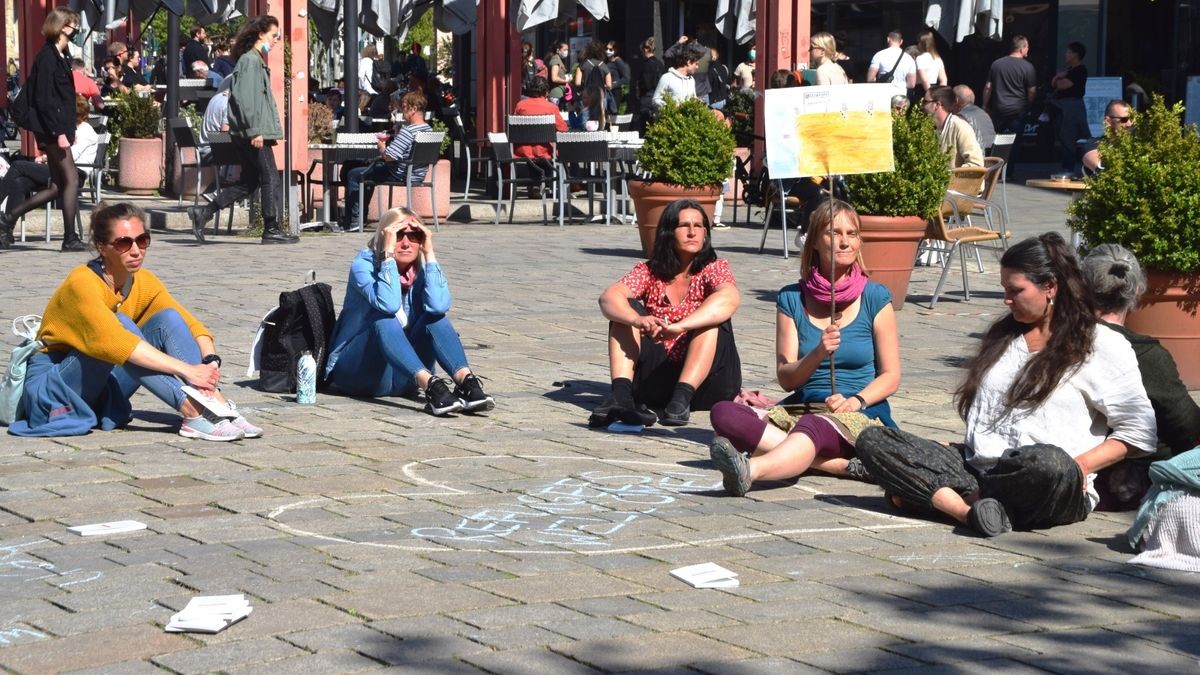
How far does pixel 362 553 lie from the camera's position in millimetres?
5781

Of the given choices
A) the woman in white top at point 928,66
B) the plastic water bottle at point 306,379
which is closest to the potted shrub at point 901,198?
the plastic water bottle at point 306,379

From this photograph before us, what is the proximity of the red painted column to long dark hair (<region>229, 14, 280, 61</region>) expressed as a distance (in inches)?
209

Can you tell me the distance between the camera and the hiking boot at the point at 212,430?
774cm

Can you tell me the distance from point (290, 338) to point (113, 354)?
58.5 inches

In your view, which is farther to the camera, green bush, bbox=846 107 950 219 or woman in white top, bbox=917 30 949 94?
woman in white top, bbox=917 30 949 94

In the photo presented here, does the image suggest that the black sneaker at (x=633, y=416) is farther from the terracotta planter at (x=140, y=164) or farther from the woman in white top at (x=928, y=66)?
the terracotta planter at (x=140, y=164)

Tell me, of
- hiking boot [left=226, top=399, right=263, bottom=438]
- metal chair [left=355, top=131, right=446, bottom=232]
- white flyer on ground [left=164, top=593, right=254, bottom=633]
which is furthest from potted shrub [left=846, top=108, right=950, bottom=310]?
white flyer on ground [left=164, top=593, right=254, bottom=633]

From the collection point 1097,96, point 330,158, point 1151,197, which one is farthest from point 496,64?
point 1151,197

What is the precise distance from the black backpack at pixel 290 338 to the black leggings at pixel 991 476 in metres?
3.42

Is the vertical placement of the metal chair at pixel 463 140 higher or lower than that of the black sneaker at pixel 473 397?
higher

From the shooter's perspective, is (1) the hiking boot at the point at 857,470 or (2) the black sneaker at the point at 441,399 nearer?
(1) the hiking boot at the point at 857,470

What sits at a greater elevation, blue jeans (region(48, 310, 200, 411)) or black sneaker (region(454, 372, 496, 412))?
blue jeans (region(48, 310, 200, 411))

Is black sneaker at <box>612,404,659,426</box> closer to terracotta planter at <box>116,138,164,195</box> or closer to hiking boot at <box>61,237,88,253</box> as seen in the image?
hiking boot at <box>61,237,88,253</box>

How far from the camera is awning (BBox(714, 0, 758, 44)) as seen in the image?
2126cm
